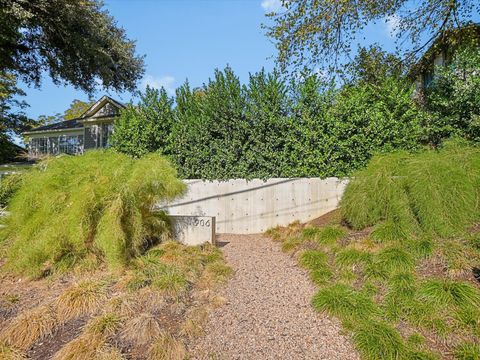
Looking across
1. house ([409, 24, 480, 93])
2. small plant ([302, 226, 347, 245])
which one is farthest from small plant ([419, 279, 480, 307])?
house ([409, 24, 480, 93])

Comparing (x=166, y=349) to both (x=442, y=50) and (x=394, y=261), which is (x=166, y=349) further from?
(x=442, y=50)

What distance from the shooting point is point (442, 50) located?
31.1 feet

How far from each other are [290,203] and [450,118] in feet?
12.5

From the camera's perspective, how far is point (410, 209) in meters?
4.69

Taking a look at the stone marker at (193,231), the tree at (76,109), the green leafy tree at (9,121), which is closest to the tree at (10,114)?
the green leafy tree at (9,121)

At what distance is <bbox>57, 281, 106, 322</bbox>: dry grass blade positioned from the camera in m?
3.21

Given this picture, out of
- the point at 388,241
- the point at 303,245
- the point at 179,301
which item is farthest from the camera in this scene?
the point at 303,245

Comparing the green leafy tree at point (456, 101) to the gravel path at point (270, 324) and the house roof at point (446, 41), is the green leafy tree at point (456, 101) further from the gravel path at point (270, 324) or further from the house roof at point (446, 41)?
the gravel path at point (270, 324)

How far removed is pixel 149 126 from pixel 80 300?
19.1 ft

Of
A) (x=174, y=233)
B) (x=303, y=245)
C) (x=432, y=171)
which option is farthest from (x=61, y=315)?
(x=432, y=171)

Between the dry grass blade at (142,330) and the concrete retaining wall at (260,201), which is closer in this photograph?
the dry grass blade at (142,330)

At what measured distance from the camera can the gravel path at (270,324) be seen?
2.62 metres

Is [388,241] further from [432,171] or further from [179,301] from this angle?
[179,301]

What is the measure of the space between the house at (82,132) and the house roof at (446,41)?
42.7ft
